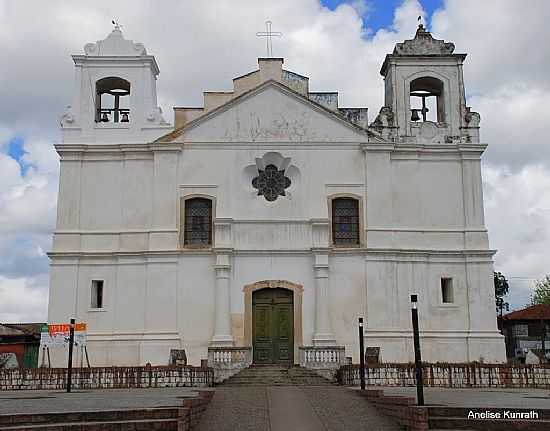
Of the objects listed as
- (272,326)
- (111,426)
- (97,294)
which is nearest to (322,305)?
(272,326)

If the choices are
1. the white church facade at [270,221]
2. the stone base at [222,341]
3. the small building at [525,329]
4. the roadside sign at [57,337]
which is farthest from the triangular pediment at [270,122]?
the small building at [525,329]

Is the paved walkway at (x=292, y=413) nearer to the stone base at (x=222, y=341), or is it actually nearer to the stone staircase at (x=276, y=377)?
the stone staircase at (x=276, y=377)

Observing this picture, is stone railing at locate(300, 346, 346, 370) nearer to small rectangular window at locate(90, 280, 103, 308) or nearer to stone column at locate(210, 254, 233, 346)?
stone column at locate(210, 254, 233, 346)

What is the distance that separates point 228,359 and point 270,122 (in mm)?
8977

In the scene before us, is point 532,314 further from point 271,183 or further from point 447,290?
point 271,183

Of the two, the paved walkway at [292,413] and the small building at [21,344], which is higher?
the small building at [21,344]

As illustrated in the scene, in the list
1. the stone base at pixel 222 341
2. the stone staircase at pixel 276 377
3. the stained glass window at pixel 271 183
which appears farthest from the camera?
the stained glass window at pixel 271 183

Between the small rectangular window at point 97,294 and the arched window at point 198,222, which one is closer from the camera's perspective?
the small rectangular window at point 97,294

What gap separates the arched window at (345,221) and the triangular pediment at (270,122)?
236 cm

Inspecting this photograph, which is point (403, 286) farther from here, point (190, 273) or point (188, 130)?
point (188, 130)

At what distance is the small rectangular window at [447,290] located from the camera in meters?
26.9

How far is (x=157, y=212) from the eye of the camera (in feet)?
88.4

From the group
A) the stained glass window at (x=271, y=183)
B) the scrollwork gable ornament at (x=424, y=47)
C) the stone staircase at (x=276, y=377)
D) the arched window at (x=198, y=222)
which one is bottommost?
the stone staircase at (x=276, y=377)

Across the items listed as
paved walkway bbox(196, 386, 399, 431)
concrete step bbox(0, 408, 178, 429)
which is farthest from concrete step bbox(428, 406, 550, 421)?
concrete step bbox(0, 408, 178, 429)
